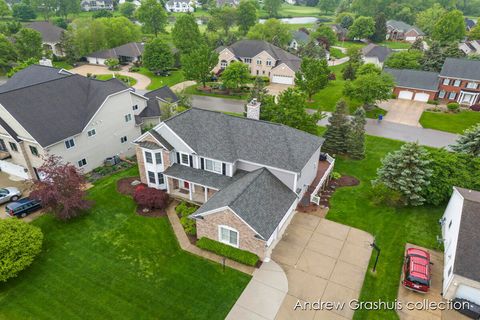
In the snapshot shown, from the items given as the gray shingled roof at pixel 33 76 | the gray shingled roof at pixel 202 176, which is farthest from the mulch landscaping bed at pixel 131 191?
the gray shingled roof at pixel 33 76

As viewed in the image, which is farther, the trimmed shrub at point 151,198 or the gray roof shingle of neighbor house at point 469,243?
the trimmed shrub at point 151,198

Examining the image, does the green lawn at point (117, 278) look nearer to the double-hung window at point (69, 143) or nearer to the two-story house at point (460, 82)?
the double-hung window at point (69, 143)

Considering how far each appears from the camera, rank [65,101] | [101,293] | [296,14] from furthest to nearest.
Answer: [296,14], [65,101], [101,293]

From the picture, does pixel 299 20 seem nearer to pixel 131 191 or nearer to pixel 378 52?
pixel 378 52

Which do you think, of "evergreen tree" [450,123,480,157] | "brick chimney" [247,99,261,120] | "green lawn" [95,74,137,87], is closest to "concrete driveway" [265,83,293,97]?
"green lawn" [95,74,137,87]

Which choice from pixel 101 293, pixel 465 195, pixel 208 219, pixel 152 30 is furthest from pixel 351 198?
pixel 152 30

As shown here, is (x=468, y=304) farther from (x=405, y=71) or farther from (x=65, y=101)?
(x=405, y=71)

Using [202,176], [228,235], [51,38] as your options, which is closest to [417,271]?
[228,235]
